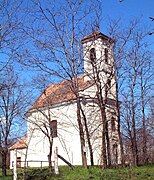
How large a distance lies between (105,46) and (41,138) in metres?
17.4

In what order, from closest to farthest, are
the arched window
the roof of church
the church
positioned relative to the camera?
the roof of church
the arched window
the church

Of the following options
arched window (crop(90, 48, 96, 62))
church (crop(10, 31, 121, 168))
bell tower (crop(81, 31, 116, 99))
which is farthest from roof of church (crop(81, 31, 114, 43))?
church (crop(10, 31, 121, 168))

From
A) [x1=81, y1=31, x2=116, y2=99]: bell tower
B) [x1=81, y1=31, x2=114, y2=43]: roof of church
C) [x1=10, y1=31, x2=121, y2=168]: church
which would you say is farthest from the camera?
[x1=10, y1=31, x2=121, y2=168]: church

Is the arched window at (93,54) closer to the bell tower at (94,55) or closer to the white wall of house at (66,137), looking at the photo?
the bell tower at (94,55)

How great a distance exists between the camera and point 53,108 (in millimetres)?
33688

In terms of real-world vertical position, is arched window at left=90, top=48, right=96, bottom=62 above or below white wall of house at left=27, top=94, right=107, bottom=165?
above

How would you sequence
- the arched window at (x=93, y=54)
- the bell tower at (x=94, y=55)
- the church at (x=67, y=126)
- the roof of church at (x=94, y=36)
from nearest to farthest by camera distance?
1. the roof of church at (x=94, y=36)
2. the bell tower at (x=94, y=55)
3. the arched window at (x=93, y=54)
4. the church at (x=67, y=126)

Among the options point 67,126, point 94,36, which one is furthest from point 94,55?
point 67,126

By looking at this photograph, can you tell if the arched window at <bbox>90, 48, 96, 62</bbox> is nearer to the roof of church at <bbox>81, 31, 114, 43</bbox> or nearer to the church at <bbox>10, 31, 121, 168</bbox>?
the roof of church at <bbox>81, 31, 114, 43</bbox>

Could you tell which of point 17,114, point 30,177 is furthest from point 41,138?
point 30,177

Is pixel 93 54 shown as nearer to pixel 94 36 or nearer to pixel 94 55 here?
pixel 94 55

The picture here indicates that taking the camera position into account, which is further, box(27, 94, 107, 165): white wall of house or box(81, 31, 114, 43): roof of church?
box(27, 94, 107, 165): white wall of house

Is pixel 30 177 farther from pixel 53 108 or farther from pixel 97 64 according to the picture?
pixel 53 108

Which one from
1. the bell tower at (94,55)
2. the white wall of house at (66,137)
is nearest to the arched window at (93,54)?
the bell tower at (94,55)
